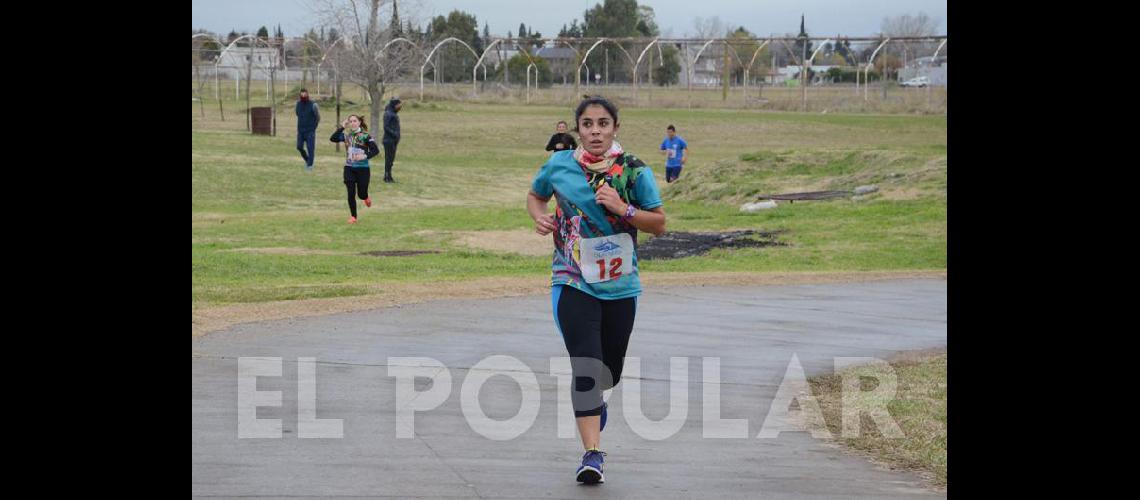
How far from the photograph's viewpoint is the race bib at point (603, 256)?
6.68 m

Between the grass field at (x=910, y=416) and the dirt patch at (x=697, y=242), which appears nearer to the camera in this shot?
the grass field at (x=910, y=416)

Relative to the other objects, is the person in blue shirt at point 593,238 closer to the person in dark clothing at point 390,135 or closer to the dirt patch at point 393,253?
the dirt patch at point 393,253

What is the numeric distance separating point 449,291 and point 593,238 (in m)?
7.42

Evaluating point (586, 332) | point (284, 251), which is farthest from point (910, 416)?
point (284, 251)

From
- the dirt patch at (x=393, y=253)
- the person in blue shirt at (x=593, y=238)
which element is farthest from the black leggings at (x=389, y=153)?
the person in blue shirt at (x=593, y=238)

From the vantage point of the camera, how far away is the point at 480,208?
29094 mm

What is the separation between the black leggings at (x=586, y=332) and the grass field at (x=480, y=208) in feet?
22.9

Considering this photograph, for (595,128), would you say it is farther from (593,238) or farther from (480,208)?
(480,208)

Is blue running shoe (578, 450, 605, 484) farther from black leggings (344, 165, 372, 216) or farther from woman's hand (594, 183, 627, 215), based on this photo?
black leggings (344, 165, 372, 216)

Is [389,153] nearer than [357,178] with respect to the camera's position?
No
